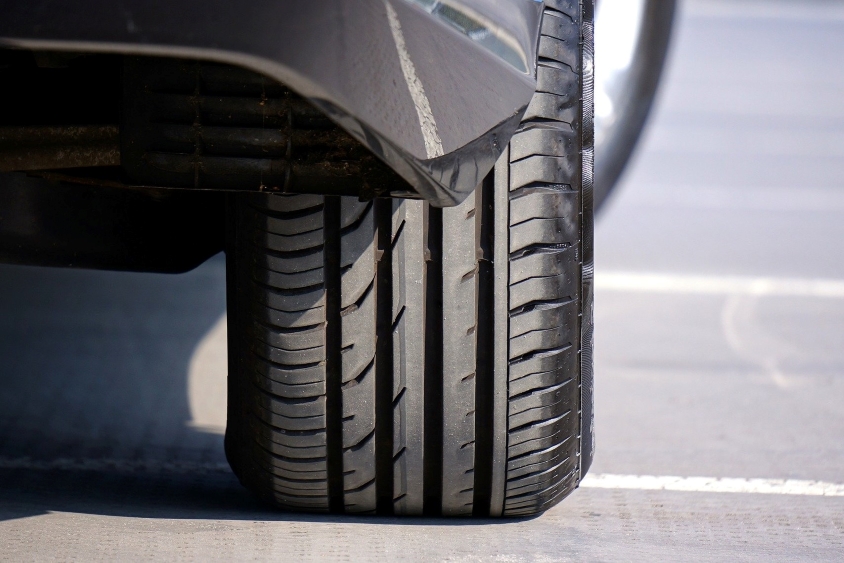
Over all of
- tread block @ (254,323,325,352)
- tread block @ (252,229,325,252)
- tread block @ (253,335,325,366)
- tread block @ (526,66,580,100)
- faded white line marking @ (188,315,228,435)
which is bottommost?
faded white line marking @ (188,315,228,435)

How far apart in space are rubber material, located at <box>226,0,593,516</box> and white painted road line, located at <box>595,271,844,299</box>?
2168 millimetres

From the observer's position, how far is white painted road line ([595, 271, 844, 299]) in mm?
3348

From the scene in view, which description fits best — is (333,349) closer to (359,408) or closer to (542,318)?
(359,408)

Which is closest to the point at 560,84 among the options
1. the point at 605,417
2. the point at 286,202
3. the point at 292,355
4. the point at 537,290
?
the point at 537,290

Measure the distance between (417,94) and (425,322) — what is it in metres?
0.46

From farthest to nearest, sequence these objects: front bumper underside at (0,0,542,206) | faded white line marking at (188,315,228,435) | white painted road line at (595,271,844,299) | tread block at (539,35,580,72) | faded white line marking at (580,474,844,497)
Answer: white painted road line at (595,271,844,299) → faded white line marking at (188,315,228,435) → faded white line marking at (580,474,844,497) → tread block at (539,35,580,72) → front bumper underside at (0,0,542,206)

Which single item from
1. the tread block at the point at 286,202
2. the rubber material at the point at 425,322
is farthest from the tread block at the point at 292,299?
the tread block at the point at 286,202

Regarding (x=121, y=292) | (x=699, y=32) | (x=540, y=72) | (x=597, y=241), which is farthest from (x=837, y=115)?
(x=540, y=72)

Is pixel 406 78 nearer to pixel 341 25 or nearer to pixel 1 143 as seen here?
pixel 341 25

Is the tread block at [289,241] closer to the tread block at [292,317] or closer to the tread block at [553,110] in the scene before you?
the tread block at [292,317]

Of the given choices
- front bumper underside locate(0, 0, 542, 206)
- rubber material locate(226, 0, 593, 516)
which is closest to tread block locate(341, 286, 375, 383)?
rubber material locate(226, 0, 593, 516)

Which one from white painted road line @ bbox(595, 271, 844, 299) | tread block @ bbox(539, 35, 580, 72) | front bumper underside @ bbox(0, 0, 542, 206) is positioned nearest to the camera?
front bumper underside @ bbox(0, 0, 542, 206)

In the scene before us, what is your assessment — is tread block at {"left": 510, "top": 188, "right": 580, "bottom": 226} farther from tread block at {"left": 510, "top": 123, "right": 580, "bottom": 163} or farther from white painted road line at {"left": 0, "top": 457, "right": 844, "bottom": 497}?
white painted road line at {"left": 0, "top": 457, "right": 844, "bottom": 497}

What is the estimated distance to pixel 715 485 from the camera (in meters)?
1.70
